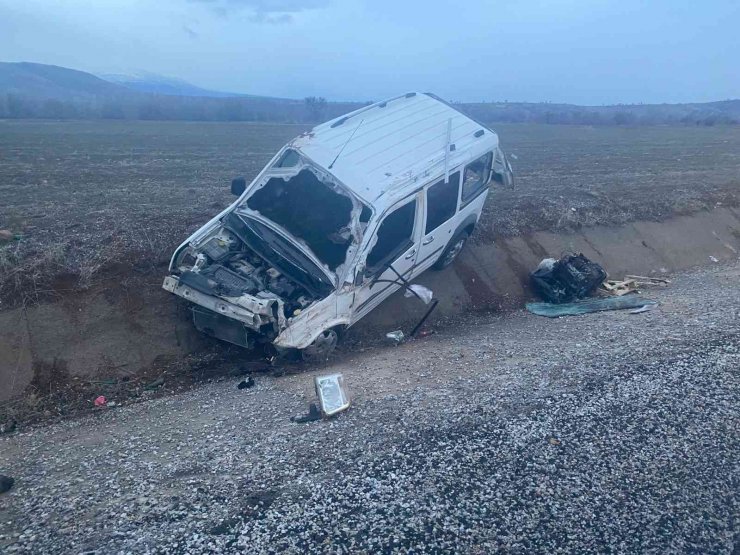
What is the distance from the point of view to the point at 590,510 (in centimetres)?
457

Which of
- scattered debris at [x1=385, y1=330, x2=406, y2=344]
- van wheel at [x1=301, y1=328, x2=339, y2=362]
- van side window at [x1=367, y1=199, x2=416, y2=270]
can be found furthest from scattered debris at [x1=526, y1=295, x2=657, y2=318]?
van wheel at [x1=301, y1=328, x2=339, y2=362]

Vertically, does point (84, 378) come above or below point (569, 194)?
below

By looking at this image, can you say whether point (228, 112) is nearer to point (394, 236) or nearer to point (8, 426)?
point (394, 236)

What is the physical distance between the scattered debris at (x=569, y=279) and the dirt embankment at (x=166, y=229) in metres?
0.50

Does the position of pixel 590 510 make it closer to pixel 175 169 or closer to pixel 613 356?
pixel 613 356

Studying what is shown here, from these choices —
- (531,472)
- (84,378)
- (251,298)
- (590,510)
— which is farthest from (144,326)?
(590,510)

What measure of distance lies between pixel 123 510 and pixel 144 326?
3.68 meters

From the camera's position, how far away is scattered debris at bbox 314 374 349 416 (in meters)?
5.77

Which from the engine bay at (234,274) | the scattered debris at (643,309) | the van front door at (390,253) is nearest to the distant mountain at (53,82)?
the engine bay at (234,274)

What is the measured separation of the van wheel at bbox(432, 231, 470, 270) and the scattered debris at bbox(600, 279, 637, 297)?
3.06 meters

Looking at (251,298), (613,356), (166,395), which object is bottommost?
(166,395)

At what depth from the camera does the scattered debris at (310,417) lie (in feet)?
18.7

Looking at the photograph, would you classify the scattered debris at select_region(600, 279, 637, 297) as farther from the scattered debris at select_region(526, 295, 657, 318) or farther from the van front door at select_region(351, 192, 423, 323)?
the van front door at select_region(351, 192, 423, 323)

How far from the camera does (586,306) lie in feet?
31.1
